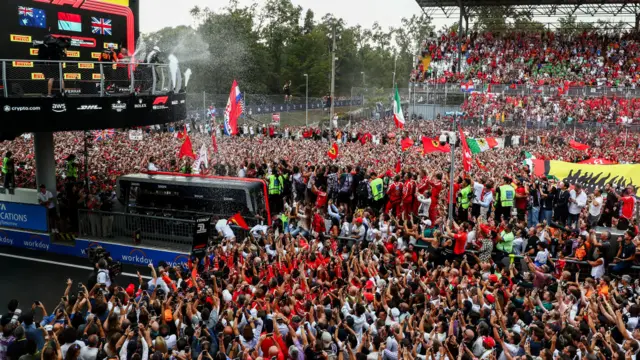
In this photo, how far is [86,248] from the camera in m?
18.0

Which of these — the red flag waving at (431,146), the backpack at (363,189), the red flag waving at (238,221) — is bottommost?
the red flag waving at (238,221)

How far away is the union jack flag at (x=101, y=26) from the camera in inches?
727

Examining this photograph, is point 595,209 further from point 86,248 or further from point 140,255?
point 86,248

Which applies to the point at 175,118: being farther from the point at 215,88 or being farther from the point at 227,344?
the point at 215,88

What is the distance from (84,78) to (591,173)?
52.4 ft

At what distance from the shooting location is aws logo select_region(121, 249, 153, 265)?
675 inches

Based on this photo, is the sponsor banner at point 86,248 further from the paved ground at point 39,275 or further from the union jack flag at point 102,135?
the union jack flag at point 102,135

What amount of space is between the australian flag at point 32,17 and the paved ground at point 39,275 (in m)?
6.60

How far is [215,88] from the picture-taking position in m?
63.2

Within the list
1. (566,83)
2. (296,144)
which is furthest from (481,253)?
(566,83)

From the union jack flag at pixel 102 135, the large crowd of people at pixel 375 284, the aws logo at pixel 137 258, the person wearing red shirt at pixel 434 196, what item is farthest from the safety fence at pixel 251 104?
the person wearing red shirt at pixel 434 196

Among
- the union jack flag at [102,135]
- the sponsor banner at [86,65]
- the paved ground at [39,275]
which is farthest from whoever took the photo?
the union jack flag at [102,135]

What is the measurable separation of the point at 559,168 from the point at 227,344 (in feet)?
52.6

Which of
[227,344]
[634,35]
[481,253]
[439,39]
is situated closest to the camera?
[227,344]
